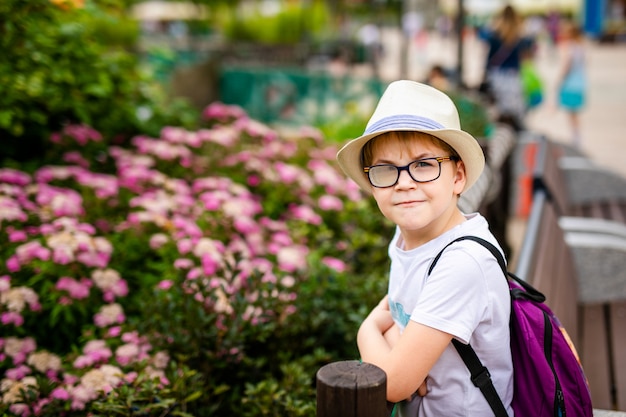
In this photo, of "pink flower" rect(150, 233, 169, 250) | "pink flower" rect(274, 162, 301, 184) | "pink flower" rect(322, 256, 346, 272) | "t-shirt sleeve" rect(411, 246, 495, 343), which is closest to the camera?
"t-shirt sleeve" rect(411, 246, 495, 343)

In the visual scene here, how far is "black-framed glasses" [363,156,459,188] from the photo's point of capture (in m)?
1.74

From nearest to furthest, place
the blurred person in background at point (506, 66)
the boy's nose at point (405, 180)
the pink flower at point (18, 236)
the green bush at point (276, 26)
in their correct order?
the boy's nose at point (405, 180)
the pink flower at point (18, 236)
the blurred person in background at point (506, 66)
the green bush at point (276, 26)

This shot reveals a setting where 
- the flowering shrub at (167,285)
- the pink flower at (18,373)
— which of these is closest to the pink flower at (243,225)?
the flowering shrub at (167,285)

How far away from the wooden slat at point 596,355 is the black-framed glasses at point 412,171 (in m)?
1.84

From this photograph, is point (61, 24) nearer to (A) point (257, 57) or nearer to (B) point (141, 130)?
(B) point (141, 130)

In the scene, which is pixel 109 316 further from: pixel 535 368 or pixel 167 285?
pixel 535 368

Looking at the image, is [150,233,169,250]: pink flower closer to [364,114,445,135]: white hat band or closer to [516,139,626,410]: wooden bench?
[516,139,626,410]: wooden bench

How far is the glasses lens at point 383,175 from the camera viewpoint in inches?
69.1

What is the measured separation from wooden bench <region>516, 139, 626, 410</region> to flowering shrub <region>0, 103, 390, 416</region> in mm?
749

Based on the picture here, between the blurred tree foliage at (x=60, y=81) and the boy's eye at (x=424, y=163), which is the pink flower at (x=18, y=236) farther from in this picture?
the boy's eye at (x=424, y=163)

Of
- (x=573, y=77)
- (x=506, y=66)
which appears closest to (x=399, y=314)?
(x=506, y=66)

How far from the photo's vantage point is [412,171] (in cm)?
174

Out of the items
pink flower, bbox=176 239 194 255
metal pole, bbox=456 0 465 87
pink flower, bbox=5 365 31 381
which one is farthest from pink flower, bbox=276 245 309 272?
metal pole, bbox=456 0 465 87

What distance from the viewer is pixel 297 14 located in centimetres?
2498
